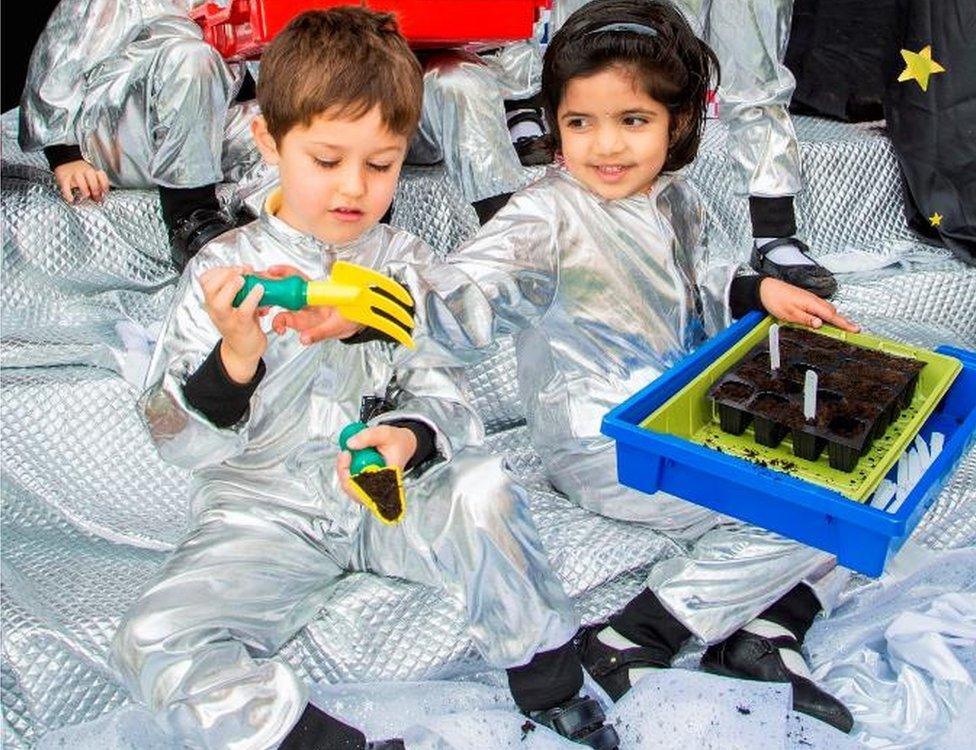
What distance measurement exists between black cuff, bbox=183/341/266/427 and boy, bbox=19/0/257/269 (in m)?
0.74

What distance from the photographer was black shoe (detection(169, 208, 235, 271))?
1727 mm

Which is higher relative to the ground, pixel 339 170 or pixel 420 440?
pixel 339 170

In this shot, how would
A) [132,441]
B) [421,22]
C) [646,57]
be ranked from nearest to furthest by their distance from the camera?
[646,57]
[132,441]
[421,22]

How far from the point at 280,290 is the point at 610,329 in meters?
0.47

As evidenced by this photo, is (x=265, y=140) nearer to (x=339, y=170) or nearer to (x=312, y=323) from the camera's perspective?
(x=339, y=170)

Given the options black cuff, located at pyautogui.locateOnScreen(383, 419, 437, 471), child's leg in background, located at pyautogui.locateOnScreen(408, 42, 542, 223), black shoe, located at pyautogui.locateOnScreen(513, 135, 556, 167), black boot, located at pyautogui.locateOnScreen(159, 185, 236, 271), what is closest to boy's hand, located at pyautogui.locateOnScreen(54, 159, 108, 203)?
black boot, located at pyautogui.locateOnScreen(159, 185, 236, 271)

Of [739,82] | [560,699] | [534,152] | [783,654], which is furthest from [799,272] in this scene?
[560,699]

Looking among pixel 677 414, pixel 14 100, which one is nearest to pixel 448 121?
pixel 677 414

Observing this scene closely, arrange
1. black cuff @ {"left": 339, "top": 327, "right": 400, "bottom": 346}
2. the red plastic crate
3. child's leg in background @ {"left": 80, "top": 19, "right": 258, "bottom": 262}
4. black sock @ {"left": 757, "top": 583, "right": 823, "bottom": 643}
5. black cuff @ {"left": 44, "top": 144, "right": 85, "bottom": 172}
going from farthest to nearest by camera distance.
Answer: black cuff @ {"left": 44, "top": 144, "right": 85, "bottom": 172} → child's leg in background @ {"left": 80, "top": 19, "right": 258, "bottom": 262} → the red plastic crate → black sock @ {"left": 757, "top": 583, "right": 823, "bottom": 643} → black cuff @ {"left": 339, "top": 327, "right": 400, "bottom": 346}

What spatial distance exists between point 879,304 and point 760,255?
234 millimetres

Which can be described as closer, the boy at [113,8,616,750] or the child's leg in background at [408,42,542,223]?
the boy at [113,8,616,750]

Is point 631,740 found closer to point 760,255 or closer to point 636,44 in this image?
point 636,44

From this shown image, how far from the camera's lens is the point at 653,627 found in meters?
1.26

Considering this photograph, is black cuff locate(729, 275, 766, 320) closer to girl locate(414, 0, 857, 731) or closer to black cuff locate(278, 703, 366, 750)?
girl locate(414, 0, 857, 731)
